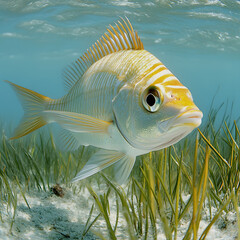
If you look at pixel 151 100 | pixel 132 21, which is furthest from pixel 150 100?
pixel 132 21

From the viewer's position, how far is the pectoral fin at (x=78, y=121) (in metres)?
1.48

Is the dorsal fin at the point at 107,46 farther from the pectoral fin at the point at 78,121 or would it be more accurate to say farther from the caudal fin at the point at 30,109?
the pectoral fin at the point at 78,121

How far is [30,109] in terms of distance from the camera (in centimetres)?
232

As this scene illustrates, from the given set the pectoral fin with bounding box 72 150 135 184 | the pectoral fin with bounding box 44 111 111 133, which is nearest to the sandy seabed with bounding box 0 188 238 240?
the pectoral fin with bounding box 72 150 135 184

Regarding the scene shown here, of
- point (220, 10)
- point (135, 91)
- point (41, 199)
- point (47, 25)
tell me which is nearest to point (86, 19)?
point (47, 25)

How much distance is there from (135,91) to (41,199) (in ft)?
9.44

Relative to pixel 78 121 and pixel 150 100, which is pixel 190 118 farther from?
pixel 78 121

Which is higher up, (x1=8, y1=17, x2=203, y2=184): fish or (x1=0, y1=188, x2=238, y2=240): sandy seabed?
(x1=8, y1=17, x2=203, y2=184): fish

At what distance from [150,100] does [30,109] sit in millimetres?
1303

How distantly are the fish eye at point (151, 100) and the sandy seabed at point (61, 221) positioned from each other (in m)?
1.66

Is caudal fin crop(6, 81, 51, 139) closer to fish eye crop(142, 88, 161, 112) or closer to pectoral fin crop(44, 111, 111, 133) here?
pectoral fin crop(44, 111, 111, 133)

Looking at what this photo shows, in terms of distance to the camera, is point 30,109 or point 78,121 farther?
point 30,109

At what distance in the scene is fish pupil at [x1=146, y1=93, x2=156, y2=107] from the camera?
56.6 inches

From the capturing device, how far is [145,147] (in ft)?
4.94
